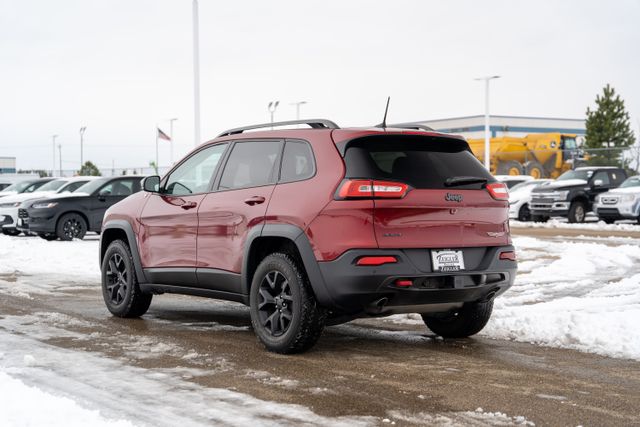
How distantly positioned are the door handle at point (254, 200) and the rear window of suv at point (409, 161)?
85 centimetres

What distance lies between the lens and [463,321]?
7.61 m

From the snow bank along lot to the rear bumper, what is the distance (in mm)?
1076

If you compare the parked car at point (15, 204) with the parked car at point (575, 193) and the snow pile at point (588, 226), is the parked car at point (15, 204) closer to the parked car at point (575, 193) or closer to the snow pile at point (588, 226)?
the snow pile at point (588, 226)

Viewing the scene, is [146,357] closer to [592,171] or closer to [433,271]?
[433,271]

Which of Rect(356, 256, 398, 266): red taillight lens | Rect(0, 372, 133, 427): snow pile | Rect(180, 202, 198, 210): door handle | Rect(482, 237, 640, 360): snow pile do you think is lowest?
Rect(482, 237, 640, 360): snow pile

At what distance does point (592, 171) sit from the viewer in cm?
2964

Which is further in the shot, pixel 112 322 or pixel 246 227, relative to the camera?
pixel 112 322

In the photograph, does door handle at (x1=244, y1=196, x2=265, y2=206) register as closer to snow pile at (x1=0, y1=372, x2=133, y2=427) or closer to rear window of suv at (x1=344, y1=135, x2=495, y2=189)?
rear window of suv at (x1=344, y1=135, x2=495, y2=189)

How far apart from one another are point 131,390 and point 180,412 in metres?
0.67

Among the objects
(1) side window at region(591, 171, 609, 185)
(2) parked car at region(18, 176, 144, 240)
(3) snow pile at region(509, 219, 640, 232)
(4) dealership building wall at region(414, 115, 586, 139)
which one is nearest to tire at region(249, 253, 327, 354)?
(2) parked car at region(18, 176, 144, 240)

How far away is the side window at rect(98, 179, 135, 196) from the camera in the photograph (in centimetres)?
2203

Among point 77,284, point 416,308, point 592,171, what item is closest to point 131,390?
point 416,308

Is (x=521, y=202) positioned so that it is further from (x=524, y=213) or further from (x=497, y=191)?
(x=497, y=191)

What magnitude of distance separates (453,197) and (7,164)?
142539 mm
